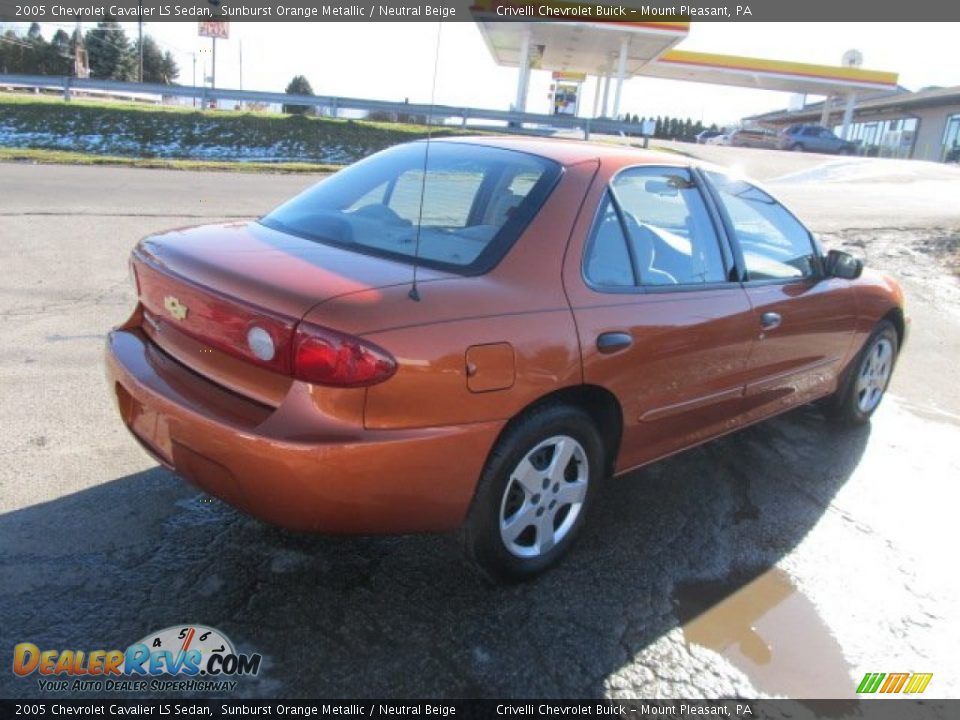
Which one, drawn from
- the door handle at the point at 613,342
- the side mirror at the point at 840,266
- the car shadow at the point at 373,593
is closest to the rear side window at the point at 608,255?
the door handle at the point at 613,342

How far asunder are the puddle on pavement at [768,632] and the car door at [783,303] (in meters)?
1.07

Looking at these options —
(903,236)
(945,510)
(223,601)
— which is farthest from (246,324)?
(903,236)

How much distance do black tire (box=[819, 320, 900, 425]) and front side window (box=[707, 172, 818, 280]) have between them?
2.87ft

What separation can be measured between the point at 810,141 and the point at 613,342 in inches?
1645

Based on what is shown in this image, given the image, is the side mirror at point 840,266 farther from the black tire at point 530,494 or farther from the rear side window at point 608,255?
the black tire at point 530,494

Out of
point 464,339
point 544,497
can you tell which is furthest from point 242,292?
point 544,497

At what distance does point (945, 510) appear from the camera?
13.0 feet

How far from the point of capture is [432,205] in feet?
10.9

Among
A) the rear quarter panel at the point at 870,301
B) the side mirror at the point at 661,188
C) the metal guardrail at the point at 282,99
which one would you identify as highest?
the metal guardrail at the point at 282,99

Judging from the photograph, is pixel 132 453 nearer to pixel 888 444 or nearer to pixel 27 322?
pixel 27 322

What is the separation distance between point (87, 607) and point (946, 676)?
298 centimetres

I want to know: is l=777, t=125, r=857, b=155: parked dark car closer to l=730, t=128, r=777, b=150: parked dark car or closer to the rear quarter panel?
l=730, t=128, r=777, b=150: parked dark car

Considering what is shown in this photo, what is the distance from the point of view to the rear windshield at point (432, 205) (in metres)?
2.92

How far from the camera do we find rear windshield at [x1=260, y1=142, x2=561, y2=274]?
2.92 metres
